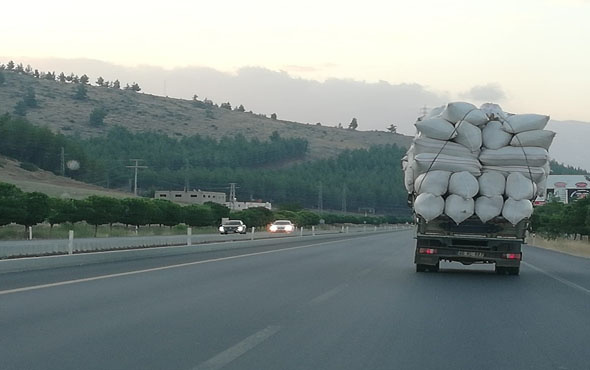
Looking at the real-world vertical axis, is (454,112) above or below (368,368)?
above

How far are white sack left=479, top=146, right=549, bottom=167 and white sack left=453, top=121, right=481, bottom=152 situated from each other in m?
0.30

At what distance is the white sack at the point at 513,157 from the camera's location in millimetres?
19562

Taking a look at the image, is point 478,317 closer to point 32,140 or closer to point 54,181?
point 54,181

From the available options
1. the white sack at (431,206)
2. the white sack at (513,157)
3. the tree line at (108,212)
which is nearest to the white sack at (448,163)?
the white sack at (513,157)

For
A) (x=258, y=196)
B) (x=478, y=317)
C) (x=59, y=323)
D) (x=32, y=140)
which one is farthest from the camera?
(x=258, y=196)

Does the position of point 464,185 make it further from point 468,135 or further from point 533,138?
point 533,138

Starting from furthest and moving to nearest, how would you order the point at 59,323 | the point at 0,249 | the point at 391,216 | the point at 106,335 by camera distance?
1. the point at 391,216
2. the point at 0,249
3. the point at 59,323
4. the point at 106,335

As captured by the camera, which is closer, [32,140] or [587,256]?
[587,256]

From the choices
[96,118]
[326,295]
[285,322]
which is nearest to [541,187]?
[326,295]

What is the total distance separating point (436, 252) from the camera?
20.6m

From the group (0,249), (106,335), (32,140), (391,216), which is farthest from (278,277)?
(391,216)

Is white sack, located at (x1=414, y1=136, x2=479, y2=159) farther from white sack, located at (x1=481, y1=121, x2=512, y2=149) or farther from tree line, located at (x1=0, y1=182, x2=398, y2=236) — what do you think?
tree line, located at (x1=0, y1=182, x2=398, y2=236)

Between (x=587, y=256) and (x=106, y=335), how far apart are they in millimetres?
35519

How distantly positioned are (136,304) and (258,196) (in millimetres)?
146325
